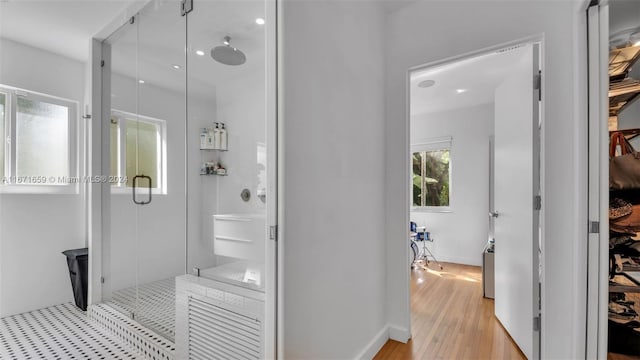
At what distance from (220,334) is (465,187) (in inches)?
176

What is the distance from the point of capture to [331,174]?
1.56 metres

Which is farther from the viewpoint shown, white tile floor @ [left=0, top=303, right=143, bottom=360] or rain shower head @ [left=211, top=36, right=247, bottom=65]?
white tile floor @ [left=0, top=303, right=143, bottom=360]

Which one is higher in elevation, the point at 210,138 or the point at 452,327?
the point at 210,138

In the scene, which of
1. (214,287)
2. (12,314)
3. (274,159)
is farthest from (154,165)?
(12,314)

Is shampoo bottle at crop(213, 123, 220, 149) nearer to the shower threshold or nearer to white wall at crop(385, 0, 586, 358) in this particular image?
the shower threshold

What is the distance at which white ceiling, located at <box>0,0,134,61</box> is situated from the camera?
6.87 feet

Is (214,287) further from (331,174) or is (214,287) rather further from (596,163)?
(596,163)

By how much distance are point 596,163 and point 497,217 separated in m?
1.07

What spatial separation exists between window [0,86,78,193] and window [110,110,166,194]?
87 cm

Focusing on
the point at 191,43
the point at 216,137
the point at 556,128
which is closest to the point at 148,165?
the point at 216,137

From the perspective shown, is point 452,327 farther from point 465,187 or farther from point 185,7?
point 185,7

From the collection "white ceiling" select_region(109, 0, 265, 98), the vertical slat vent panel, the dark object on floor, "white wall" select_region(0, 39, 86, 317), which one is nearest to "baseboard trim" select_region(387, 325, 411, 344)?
the vertical slat vent panel

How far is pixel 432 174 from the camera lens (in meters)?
5.19

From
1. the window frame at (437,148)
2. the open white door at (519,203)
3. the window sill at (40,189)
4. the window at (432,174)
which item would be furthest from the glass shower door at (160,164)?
the window at (432,174)
